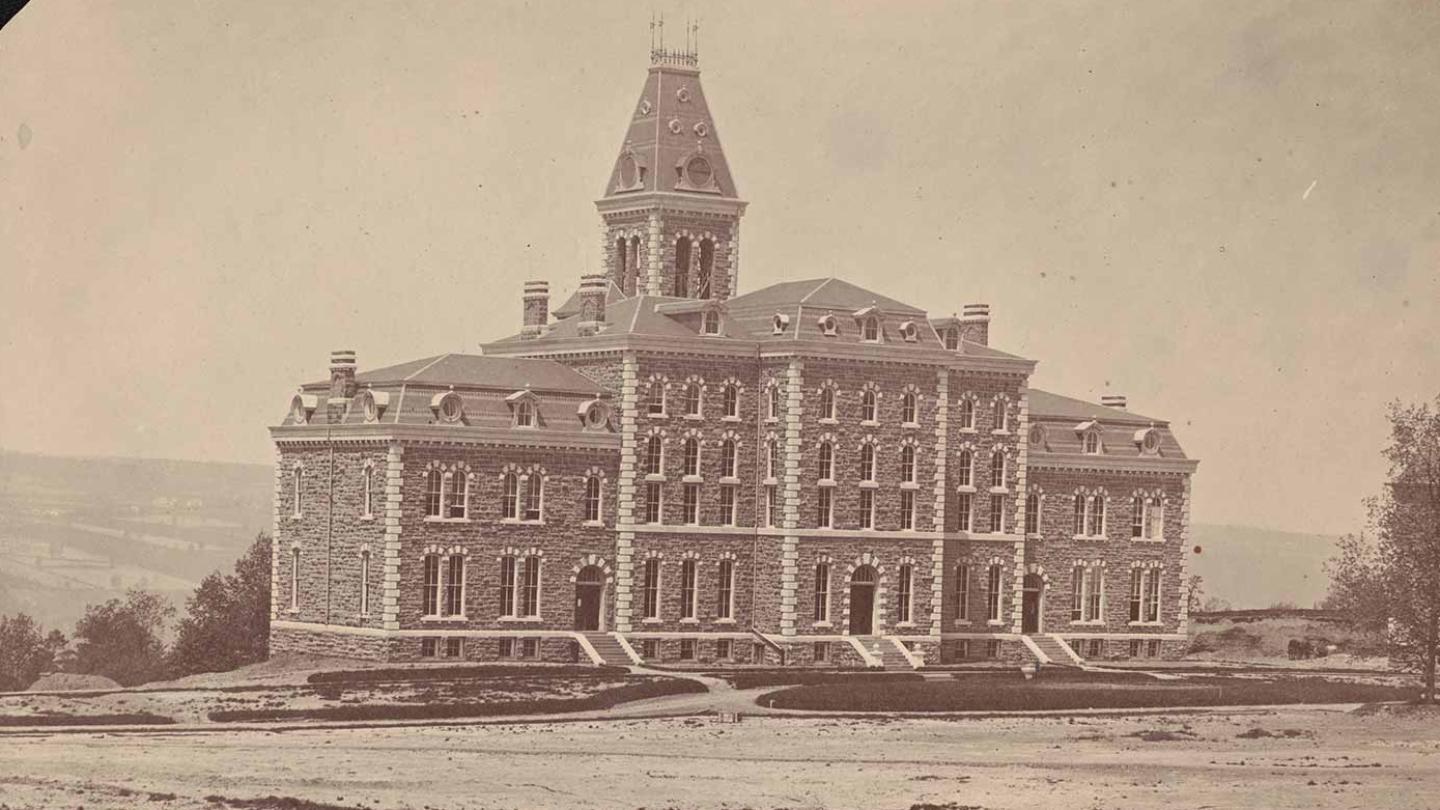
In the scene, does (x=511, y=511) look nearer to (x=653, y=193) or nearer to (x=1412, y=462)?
(x=653, y=193)

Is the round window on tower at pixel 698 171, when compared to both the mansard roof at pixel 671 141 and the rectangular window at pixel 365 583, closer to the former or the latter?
the mansard roof at pixel 671 141

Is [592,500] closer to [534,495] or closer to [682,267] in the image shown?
[534,495]

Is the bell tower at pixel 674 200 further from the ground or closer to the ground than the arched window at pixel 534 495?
further from the ground

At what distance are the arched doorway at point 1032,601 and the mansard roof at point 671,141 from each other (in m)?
12.5

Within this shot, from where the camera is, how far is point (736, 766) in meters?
56.4

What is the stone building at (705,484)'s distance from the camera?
228ft

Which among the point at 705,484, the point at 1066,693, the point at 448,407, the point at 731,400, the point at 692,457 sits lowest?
the point at 1066,693

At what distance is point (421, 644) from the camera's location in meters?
68.7

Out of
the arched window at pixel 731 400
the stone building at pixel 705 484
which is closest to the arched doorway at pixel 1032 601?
the stone building at pixel 705 484

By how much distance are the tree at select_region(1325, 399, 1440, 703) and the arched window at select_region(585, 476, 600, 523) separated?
55.4 ft

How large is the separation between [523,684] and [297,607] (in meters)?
9.14

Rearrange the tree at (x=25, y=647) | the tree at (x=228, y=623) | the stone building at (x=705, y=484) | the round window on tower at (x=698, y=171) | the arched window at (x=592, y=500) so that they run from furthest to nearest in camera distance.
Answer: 1. the round window on tower at (x=698, y=171)
2. the tree at (x=25, y=647)
3. the tree at (x=228, y=623)
4. the arched window at (x=592, y=500)
5. the stone building at (x=705, y=484)

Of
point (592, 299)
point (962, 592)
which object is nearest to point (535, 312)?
point (592, 299)

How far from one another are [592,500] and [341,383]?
21.1ft
